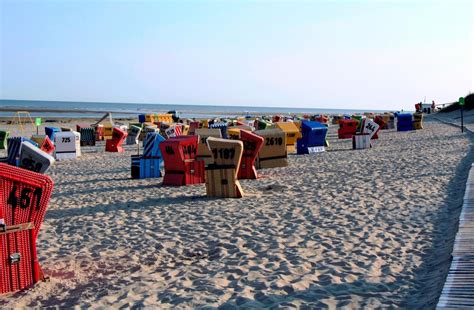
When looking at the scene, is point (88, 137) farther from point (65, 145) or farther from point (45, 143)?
point (45, 143)

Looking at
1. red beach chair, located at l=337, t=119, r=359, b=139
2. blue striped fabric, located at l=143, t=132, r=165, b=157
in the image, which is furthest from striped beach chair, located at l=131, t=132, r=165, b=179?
red beach chair, located at l=337, t=119, r=359, b=139

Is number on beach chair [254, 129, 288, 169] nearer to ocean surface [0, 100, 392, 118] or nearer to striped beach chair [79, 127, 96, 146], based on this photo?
striped beach chair [79, 127, 96, 146]

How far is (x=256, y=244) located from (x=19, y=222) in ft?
8.49

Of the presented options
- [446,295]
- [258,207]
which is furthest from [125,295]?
[258,207]

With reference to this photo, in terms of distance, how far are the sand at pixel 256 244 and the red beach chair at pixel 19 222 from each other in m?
0.21

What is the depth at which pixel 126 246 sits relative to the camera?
6.54m

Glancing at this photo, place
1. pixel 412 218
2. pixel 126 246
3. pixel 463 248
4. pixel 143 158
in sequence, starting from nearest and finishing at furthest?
pixel 463 248
pixel 126 246
pixel 412 218
pixel 143 158

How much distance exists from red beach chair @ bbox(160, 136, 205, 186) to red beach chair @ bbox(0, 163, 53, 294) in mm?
6267

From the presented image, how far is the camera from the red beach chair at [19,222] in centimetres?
487

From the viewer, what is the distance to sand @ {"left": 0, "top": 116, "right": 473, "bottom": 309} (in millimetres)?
4727

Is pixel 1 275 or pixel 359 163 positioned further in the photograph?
pixel 359 163

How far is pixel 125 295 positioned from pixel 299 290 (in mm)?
1497

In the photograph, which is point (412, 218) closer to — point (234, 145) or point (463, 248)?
point (463, 248)

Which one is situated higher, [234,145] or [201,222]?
[234,145]
